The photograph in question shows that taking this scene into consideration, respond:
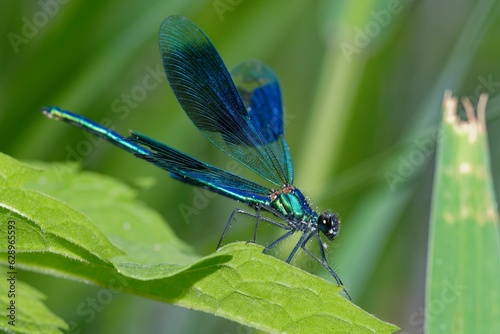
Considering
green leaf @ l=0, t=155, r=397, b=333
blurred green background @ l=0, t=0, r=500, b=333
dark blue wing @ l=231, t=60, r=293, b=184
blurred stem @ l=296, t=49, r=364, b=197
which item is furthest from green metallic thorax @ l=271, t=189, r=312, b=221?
green leaf @ l=0, t=155, r=397, b=333

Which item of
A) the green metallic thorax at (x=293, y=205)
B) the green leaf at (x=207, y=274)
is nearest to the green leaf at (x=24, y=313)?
the green leaf at (x=207, y=274)

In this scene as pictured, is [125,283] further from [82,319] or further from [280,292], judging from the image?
[82,319]

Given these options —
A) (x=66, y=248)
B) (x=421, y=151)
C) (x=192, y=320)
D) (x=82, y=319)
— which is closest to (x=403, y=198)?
(x=421, y=151)

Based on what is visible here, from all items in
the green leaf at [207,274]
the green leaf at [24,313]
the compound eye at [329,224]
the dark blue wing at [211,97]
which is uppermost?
the dark blue wing at [211,97]

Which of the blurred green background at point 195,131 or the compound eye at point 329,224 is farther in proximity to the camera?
the blurred green background at point 195,131

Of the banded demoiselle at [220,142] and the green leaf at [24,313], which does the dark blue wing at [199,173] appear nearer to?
the banded demoiselle at [220,142]

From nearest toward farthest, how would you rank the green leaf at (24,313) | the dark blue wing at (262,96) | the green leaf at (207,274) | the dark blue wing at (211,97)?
1. the green leaf at (207,274)
2. the green leaf at (24,313)
3. the dark blue wing at (211,97)
4. the dark blue wing at (262,96)
